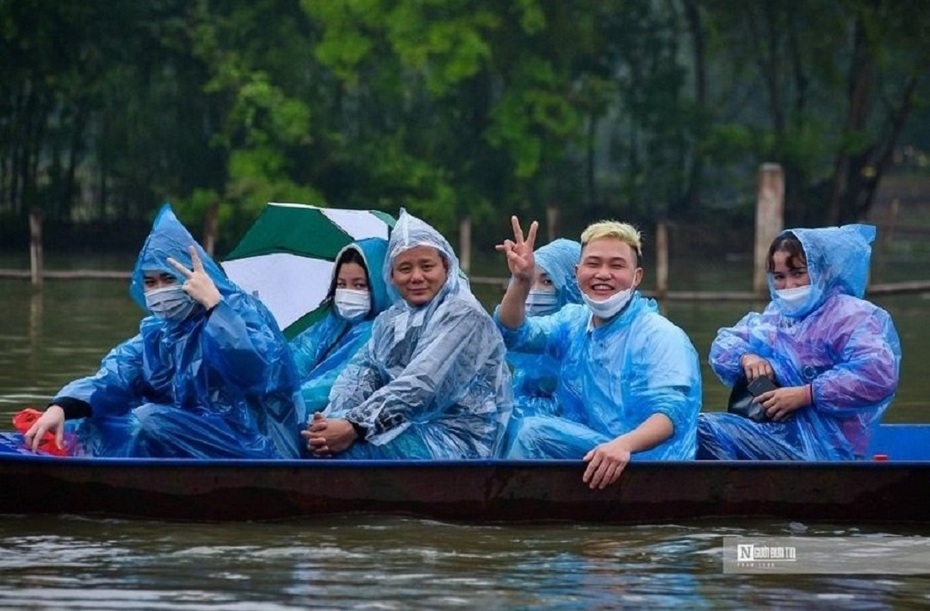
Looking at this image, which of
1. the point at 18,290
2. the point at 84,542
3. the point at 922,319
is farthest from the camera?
the point at 18,290

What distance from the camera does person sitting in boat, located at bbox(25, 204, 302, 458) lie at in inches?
310

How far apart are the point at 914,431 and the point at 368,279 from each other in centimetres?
273

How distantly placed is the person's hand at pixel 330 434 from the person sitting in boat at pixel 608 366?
2.48ft

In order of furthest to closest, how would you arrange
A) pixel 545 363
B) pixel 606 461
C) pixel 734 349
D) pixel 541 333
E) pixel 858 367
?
1. pixel 545 363
2. pixel 734 349
3. pixel 541 333
4. pixel 858 367
5. pixel 606 461

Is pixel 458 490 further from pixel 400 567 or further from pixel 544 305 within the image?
pixel 544 305

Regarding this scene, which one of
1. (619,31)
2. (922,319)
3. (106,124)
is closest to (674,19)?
(619,31)

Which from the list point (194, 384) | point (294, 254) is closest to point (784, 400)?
point (194, 384)

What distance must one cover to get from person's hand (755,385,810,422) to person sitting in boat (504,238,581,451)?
0.98m

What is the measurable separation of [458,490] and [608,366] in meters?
0.79

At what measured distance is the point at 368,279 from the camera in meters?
9.16

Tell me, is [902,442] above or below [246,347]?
below

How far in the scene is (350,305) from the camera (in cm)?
917

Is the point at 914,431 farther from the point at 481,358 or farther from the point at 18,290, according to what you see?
the point at 18,290

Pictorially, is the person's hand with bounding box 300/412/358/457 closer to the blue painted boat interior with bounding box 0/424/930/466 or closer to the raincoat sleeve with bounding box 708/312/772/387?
the raincoat sleeve with bounding box 708/312/772/387
